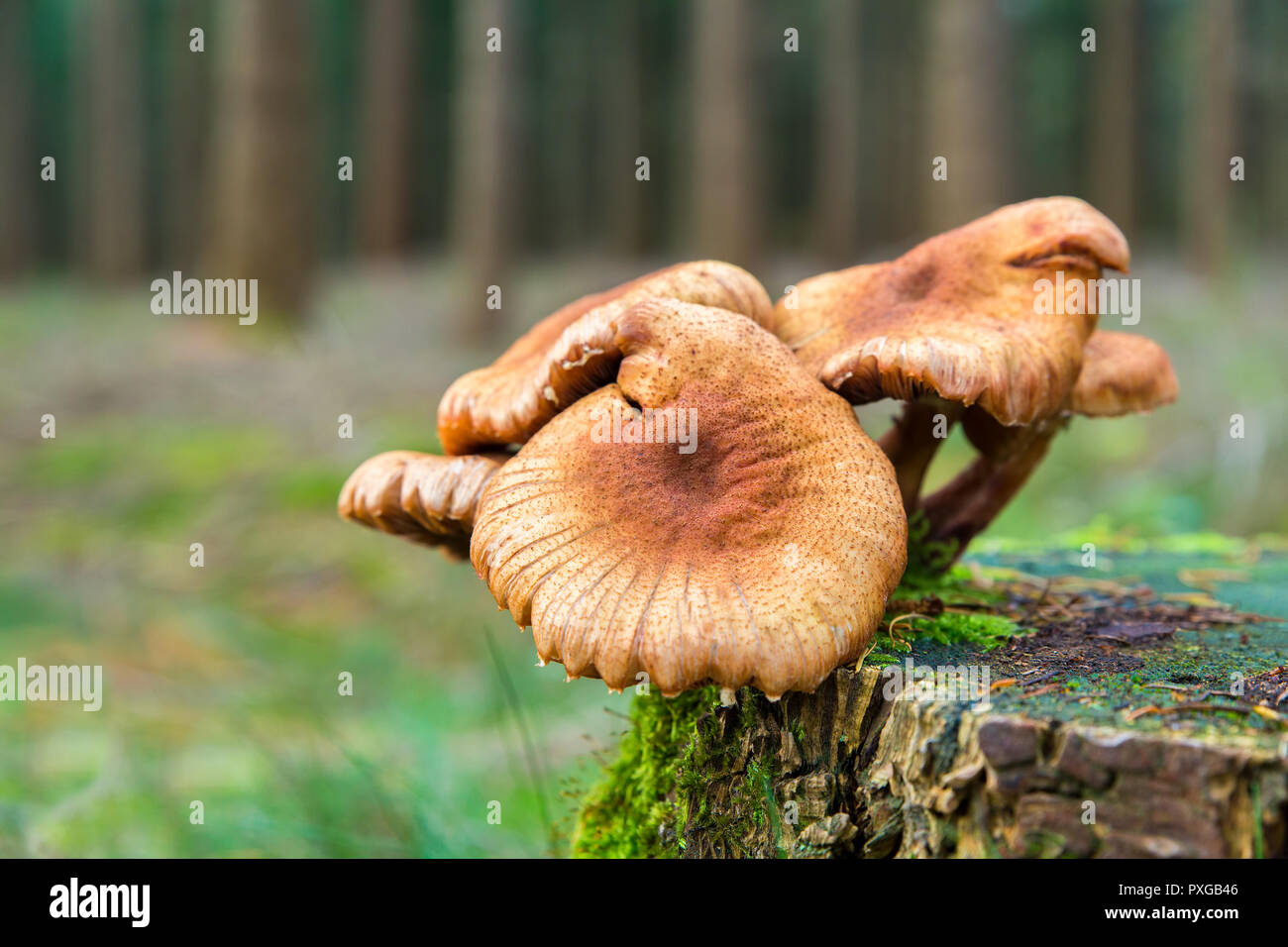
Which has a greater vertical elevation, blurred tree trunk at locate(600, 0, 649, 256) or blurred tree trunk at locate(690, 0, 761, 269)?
blurred tree trunk at locate(600, 0, 649, 256)

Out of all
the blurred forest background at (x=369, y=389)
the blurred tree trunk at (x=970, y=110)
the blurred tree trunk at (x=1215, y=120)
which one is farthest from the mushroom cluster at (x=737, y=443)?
the blurred tree trunk at (x=1215, y=120)

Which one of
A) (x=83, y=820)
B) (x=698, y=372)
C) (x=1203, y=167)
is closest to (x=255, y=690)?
(x=83, y=820)

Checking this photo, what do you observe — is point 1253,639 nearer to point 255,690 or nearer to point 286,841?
point 286,841

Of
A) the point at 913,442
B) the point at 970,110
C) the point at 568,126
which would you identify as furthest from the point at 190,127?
the point at 913,442

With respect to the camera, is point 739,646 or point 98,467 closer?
point 739,646

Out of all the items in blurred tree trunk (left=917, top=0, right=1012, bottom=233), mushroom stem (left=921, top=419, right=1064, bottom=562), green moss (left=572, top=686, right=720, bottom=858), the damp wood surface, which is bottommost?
green moss (left=572, top=686, right=720, bottom=858)

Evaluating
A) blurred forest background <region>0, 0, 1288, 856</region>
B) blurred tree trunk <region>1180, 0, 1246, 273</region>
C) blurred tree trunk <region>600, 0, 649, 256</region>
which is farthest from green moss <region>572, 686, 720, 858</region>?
blurred tree trunk <region>600, 0, 649, 256</region>

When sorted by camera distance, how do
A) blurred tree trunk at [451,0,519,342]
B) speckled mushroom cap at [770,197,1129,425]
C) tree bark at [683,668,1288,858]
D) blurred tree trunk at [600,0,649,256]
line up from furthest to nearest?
blurred tree trunk at [600,0,649,256]
blurred tree trunk at [451,0,519,342]
speckled mushroom cap at [770,197,1129,425]
tree bark at [683,668,1288,858]

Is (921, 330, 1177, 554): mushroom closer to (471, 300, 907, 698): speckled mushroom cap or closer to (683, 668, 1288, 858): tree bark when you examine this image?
(471, 300, 907, 698): speckled mushroom cap

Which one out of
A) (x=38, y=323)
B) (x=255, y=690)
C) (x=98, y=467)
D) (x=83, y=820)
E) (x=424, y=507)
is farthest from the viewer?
(x=38, y=323)
